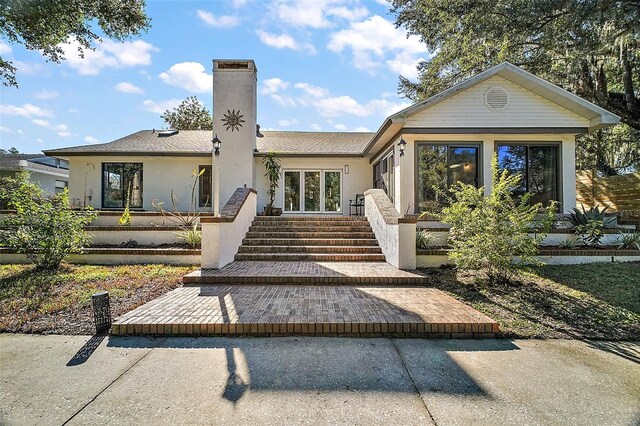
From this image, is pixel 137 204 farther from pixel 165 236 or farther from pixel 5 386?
pixel 5 386

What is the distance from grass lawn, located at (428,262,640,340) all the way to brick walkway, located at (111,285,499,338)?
22.9 inches

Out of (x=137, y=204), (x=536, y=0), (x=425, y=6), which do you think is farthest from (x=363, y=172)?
(x=137, y=204)

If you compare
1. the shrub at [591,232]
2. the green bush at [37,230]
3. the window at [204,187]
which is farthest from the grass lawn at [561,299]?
the window at [204,187]

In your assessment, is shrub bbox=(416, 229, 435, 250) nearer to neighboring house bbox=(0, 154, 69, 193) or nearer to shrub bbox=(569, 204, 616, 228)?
shrub bbox=(569, 204, 616, 228)

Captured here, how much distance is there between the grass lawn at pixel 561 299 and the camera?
156 inches

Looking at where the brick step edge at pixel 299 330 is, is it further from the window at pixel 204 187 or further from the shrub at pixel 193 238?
the window at pixel 204 187

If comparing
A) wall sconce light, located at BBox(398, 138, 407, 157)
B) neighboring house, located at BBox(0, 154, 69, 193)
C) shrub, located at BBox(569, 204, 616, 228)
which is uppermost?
neighboring house, located at BBox(0, 154, 69, 193)

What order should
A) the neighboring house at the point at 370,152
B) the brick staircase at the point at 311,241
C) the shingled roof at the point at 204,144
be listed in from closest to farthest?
the brick staircase at the point at 311,241 < the neighboring house at the point at 370,152 < the shingled roof at the point at 204,144

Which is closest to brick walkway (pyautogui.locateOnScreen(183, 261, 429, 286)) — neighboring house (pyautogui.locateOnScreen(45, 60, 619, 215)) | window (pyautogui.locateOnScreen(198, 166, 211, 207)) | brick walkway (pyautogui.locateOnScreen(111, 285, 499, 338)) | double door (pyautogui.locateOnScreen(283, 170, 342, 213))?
brick walkway (pyautogui.locateOnScreen(111, 285, 499, 338))

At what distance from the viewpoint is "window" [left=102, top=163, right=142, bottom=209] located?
12.7 metres

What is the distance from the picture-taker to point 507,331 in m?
3.84

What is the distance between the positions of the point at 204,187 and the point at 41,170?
42.2 ft

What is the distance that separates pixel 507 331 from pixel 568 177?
7.79 metres

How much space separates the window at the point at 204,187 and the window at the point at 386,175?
691 centimetres
